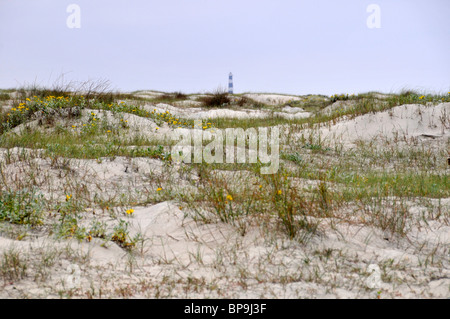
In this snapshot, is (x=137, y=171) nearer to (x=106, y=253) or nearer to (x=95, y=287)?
(x=106, y=253)

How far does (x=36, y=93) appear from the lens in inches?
499

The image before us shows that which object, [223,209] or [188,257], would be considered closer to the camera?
[188,257]

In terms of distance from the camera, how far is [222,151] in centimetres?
687

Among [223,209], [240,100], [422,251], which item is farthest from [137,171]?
[240,100]

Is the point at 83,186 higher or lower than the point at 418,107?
lower

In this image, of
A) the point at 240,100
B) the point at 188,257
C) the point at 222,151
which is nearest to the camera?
the point at 188,257

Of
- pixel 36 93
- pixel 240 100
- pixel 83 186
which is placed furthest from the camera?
pixel 240 100

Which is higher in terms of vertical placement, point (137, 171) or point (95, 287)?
point (137, 171)

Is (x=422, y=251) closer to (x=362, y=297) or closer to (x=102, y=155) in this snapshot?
(x=362, y=297)

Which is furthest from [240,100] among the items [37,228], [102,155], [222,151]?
[37,228]

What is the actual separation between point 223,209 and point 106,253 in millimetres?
1060

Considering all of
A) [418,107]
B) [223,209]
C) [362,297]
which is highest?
[418,107]

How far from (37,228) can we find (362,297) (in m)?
2.80

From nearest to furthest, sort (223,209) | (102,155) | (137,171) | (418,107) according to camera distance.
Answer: (223,209)
(137,171)
(102,155)
(418,107)
